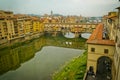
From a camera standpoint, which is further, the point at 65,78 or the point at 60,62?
the point at 60,62

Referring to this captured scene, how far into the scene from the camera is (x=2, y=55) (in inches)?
1199

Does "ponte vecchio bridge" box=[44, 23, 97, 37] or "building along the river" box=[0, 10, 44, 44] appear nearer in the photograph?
"building along the river" box=[0, 10, 44, 44]

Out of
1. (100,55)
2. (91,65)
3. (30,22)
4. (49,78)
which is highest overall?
(30,22)

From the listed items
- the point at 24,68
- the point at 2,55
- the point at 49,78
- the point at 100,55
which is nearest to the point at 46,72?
the point at 49,78

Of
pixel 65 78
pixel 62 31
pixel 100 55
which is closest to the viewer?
pixel 100 55

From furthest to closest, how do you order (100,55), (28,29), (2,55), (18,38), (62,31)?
(62,31) → (28,29) → (18,38) → (2,55) → (100,55)

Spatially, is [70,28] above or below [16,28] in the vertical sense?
below

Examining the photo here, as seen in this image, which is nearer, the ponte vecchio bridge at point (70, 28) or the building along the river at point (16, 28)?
the building along the river at point (16, 28)

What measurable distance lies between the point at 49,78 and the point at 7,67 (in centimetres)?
914

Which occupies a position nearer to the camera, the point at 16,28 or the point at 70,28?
the point at 16,28

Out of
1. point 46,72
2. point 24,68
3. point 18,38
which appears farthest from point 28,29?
point 46,72

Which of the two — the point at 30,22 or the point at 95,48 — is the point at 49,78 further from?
the point at 30,22

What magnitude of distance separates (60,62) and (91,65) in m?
10.0

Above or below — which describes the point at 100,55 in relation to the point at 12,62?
above
